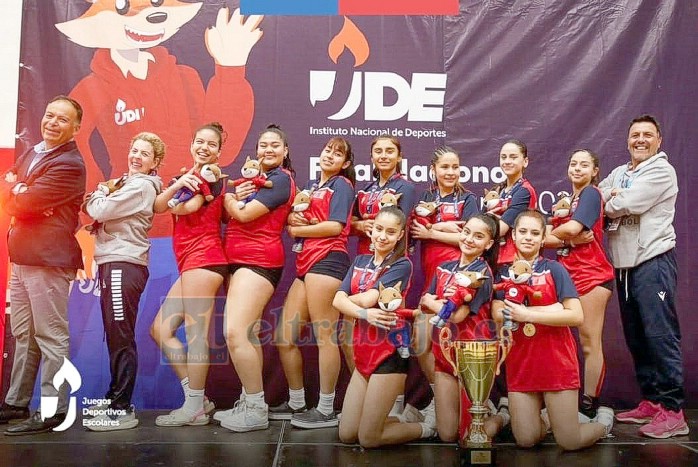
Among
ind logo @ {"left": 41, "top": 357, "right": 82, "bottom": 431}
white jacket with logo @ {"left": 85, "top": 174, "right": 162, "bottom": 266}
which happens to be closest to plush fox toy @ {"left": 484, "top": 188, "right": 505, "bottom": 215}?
white jacket with logo @ {"left": 85, "top": 174, "right": 162, "bottom": 266}

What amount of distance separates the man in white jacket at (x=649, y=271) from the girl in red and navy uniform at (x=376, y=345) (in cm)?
135

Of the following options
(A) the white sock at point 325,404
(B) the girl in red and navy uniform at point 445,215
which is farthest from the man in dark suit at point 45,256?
(B) the girl in red and navy uniform at point 445,215

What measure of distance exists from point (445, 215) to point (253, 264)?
1.14m

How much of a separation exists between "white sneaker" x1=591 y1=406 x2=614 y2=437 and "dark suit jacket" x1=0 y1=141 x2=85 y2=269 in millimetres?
3130

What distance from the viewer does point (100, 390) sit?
4.24m

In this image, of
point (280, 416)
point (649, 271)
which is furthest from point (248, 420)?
point (649, 271)

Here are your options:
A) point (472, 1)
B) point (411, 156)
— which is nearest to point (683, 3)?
point (472, 1)

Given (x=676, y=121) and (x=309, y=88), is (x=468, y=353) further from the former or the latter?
(x=676, y=121)

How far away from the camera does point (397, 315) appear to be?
3217 millimetres

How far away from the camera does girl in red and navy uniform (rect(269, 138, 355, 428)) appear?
3.73 metres

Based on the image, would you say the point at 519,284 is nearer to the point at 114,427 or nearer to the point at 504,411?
the point at 504,411

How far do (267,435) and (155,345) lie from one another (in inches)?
44.8

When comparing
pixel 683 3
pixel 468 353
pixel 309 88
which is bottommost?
pixel 468 353

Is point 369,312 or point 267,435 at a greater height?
point 369,312
